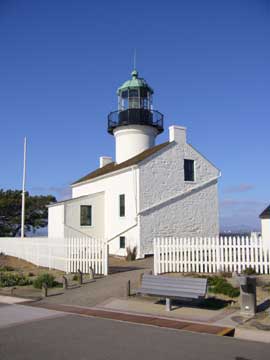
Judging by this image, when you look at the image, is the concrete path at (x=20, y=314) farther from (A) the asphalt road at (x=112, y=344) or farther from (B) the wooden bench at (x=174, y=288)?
(B) the wooden bench at (x=174, y=288)

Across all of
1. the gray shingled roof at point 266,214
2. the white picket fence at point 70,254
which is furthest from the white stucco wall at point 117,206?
the gray shingled roof at point 266,214

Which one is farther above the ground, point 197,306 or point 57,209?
point 57,209

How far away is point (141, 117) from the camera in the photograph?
Result: 29.0 m

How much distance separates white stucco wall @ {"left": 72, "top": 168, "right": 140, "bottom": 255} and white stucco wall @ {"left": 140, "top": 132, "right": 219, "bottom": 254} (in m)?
0.49

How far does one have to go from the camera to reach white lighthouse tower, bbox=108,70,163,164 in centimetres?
2884

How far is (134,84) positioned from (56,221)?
11081 mm

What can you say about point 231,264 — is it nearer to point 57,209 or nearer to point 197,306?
point 197,306

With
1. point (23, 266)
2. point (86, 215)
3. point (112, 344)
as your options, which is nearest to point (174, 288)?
point (112, 344)

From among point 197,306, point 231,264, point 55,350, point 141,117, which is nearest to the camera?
point 55,350

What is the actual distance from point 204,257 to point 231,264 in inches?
37.9

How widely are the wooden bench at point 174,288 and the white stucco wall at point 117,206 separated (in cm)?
1195

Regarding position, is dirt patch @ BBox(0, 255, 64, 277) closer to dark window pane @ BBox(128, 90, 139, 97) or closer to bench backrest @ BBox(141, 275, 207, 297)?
bench backrest @ BBox(141, 275, 207, 297)

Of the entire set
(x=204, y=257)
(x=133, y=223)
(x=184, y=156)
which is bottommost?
(x=204, y=257)

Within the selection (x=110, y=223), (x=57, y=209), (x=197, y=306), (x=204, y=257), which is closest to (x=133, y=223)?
(x=110, y=223)
